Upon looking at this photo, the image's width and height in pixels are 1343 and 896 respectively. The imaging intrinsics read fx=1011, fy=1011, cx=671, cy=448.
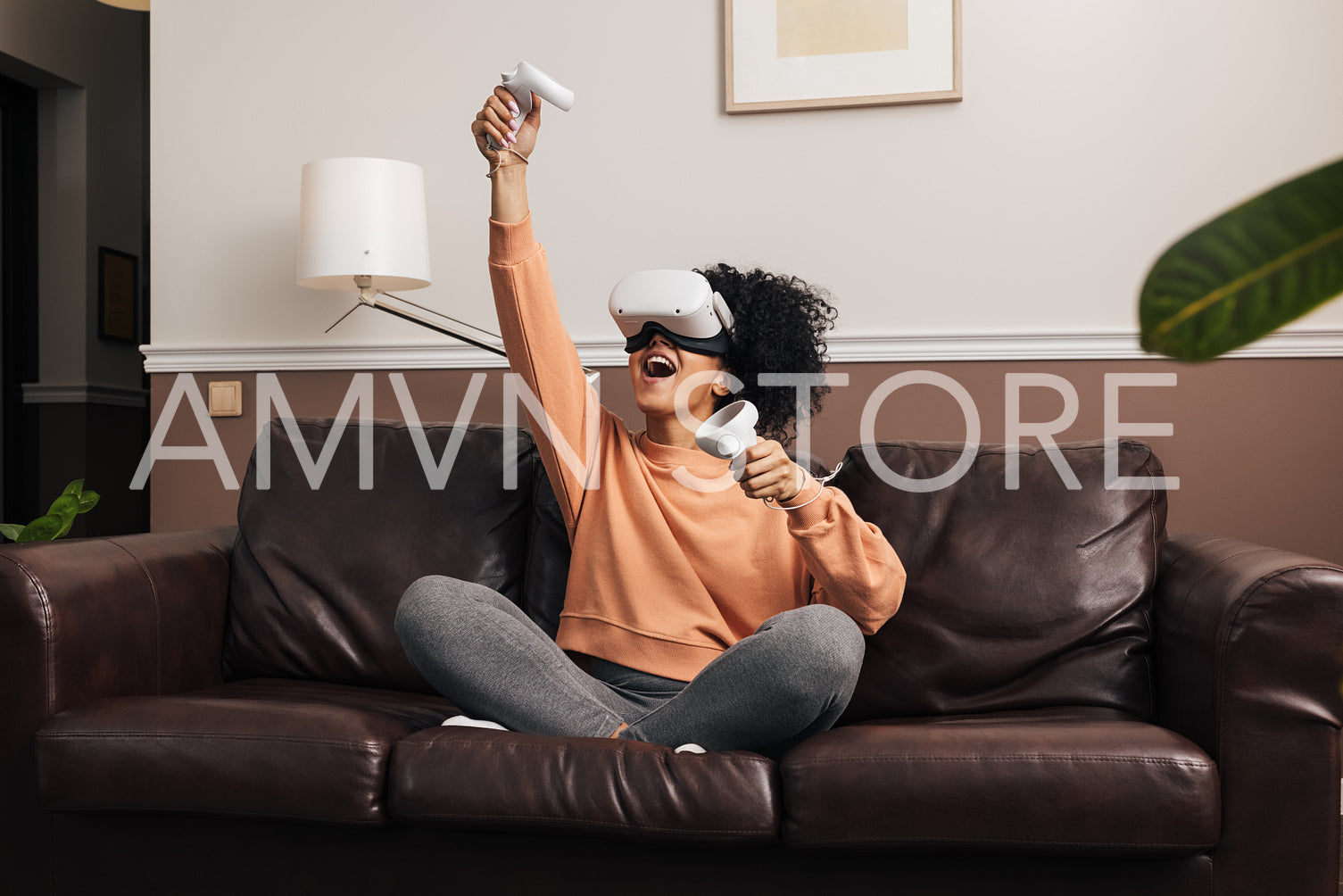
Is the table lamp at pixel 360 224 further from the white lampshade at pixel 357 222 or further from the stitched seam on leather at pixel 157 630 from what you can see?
the stitched seam on leather at pixel 157 630

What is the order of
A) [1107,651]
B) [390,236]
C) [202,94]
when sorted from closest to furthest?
1. [1107,651]
2. [390,236]
3. [202,94]

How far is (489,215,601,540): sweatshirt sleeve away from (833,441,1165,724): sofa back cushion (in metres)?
0.53

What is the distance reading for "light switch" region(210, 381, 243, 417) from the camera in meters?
2.61

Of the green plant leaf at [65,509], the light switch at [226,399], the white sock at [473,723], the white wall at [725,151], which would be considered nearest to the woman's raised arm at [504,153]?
the white sock at [473,723]

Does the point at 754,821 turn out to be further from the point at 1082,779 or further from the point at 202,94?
the point at 202,94

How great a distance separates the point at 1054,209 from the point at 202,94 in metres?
2.16

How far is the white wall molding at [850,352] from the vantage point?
88.8 inches

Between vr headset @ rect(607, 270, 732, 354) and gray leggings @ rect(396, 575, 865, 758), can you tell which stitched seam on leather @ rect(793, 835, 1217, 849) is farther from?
vr headset @ rect(607, 270, 732, 354)

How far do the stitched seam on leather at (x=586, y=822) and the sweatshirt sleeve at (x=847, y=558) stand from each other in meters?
0.39

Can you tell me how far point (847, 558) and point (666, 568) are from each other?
0.30 m

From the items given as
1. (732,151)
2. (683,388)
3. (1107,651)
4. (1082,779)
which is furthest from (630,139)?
(1082,779)

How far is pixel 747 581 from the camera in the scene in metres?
1.62

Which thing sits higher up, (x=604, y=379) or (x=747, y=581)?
(x=604, y=379)

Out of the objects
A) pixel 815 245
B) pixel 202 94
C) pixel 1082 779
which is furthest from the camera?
pixel 202 94
